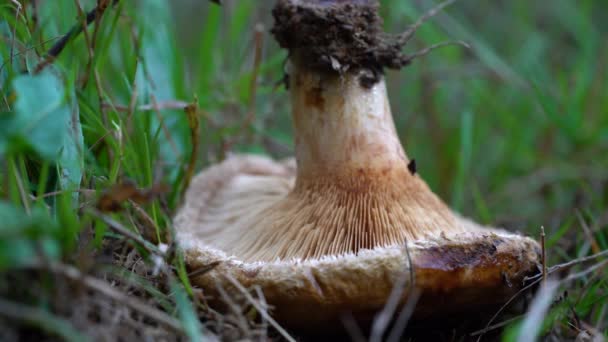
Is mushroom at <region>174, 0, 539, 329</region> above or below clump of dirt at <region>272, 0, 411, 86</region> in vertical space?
below

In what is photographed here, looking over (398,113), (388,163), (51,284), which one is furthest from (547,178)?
(51,284)

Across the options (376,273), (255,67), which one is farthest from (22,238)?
(255,67)

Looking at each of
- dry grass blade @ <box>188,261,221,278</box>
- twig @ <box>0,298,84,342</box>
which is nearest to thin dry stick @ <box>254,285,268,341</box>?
dry grass blade @ <box>188,261,221,278</box>

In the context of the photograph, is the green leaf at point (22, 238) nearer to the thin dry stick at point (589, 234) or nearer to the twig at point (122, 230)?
the twig at point (122, 230)

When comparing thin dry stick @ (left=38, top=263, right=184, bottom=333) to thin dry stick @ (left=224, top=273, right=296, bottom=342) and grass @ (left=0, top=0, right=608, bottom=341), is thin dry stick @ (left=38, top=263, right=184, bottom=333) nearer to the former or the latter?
grass @ (left=0, top=0, right=608, bottom=341)

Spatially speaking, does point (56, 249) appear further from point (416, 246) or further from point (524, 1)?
point (524, 1)

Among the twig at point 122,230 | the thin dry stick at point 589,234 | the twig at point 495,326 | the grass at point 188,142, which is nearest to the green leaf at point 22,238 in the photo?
the grass at point 188,142
